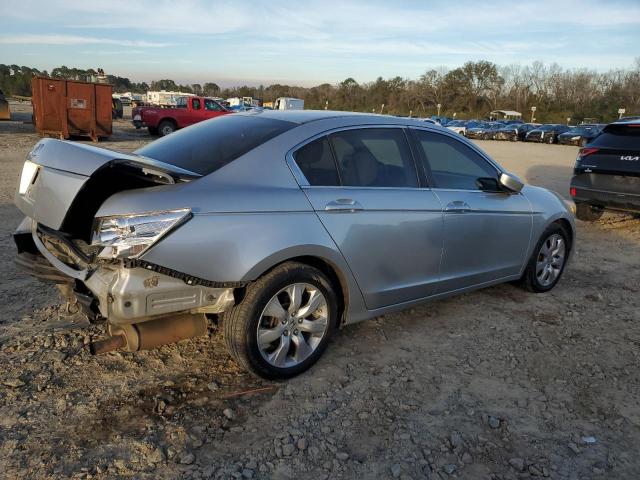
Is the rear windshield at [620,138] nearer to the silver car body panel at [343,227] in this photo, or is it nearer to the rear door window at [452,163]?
the silver car body panel at [343,227]

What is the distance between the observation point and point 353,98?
92.6 metres

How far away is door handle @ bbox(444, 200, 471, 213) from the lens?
3.97 m

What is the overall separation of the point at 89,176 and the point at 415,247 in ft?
7.18

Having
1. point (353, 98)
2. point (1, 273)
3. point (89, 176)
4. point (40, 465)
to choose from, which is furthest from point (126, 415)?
point (353, 98)

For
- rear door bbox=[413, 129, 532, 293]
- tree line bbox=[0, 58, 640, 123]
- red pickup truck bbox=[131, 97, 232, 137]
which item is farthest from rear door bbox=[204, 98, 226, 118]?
tree line bbox=[0, 58, 640, 123]

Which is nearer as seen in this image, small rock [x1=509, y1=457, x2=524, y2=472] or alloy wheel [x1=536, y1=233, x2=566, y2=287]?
small rock [x1=509, y1=457, x2=524, y2=472]

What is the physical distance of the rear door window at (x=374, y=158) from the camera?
353cm

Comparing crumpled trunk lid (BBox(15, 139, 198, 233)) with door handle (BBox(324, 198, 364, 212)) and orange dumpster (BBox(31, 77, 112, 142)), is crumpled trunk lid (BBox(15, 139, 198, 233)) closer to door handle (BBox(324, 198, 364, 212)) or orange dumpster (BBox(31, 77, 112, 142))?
door handle (BBox(324, 198, 364, 212))

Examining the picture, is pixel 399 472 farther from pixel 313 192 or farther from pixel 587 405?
pixel 313 192

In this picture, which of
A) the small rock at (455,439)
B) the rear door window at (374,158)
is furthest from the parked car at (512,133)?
the small rock at (455,439)

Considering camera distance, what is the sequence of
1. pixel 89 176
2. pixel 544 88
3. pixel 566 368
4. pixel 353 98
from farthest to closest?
1. pixel 353 98
2. pixel 544 88
3. pixel 566 368
4. pixel 89 176

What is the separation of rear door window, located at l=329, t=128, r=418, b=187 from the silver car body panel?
70 mm

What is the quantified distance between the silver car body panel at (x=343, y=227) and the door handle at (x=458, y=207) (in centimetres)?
1

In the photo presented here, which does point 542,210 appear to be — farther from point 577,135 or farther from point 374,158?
point 577,135
